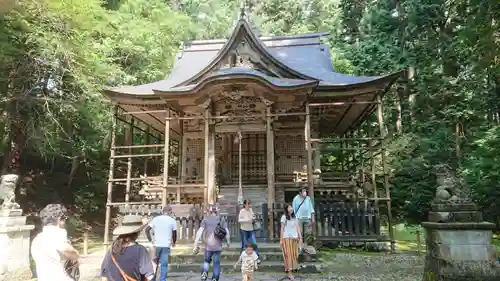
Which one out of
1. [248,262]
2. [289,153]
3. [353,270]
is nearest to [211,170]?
[289,153]

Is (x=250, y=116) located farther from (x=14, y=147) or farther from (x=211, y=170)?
(x=14, y=147)

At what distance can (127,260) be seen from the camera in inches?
130

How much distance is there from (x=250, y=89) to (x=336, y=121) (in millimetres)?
6201

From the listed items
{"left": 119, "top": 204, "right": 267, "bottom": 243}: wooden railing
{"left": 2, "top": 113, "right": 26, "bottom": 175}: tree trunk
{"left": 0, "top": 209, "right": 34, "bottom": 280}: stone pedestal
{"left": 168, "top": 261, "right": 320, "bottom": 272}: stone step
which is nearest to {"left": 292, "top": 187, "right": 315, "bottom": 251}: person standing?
{"left": 168, "top": 261, "right": 320, "bottom": 272}: stone step

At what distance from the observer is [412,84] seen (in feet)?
75.0

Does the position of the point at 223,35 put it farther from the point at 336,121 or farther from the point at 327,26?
the point at 336,121

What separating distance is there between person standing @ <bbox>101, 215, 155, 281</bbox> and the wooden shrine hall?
8.29m

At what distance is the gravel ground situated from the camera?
26.5ft

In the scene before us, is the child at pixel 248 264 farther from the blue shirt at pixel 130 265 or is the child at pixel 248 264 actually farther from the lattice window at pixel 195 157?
the lattice window at pixel 195 157

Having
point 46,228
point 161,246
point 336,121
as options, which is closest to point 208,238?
point 161,246

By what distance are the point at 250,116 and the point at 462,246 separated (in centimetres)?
824

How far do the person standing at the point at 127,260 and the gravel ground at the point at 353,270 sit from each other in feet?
16.5

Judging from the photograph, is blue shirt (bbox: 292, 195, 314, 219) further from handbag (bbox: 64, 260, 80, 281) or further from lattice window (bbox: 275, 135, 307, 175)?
lattice window (bbox: 275, 135, 307, 175)

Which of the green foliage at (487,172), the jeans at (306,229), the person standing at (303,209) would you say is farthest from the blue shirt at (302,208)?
the green foliage at (487,172)
